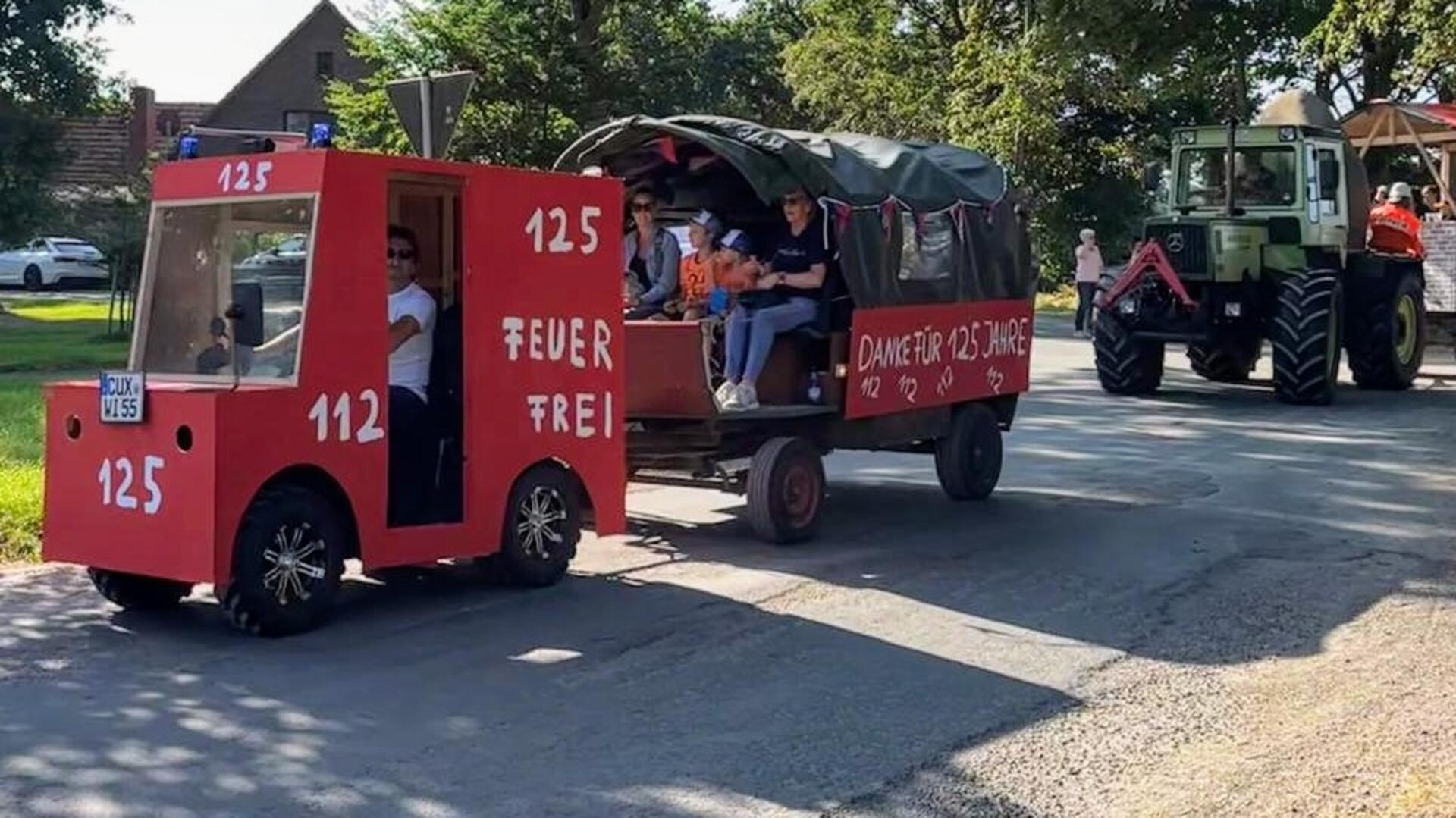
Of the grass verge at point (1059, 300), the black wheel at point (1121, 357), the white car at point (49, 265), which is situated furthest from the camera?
the white car at point (49, 265)

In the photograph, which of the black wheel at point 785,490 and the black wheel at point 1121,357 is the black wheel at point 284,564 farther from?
the black wheel at point 1121,357

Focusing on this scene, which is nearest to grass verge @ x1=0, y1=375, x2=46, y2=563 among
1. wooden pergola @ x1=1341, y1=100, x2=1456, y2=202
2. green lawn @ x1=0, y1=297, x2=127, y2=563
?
green lawn @ x1=0, y1=297, x2=127, y2=563

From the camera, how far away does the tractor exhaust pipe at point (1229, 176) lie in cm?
2062

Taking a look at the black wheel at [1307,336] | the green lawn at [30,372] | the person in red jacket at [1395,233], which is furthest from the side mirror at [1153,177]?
the green lawn at [30,372]

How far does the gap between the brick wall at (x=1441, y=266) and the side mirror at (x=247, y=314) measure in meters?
20.2

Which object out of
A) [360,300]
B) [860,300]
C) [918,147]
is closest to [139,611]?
[360,300]

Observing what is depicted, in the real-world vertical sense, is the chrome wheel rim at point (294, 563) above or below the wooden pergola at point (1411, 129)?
below

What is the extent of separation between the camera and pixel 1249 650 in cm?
817

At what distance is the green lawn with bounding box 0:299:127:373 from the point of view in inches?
907

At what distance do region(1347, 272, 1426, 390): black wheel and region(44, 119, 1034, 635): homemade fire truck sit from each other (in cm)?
1152

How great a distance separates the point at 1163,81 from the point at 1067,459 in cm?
1919

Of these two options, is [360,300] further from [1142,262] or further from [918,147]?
[1142,262]

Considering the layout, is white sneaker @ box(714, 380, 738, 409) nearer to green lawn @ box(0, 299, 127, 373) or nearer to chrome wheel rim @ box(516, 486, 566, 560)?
chrome wheel rim @ box(516, 486, 566, 560)

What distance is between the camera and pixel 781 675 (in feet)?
24.9
